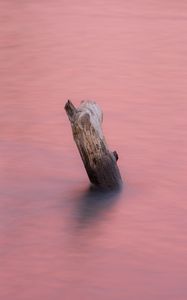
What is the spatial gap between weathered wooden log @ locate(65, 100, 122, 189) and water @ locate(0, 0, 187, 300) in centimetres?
42

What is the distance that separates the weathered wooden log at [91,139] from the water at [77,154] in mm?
421

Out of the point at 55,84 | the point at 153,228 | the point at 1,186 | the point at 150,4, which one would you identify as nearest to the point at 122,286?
the point at 153,228

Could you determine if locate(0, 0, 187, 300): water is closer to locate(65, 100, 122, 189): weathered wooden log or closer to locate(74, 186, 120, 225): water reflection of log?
locate(74, 186, 120, 225): water reflection of log

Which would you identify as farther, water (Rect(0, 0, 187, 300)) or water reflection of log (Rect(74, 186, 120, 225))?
water reflection of log (Rect(74, 186, 120, 225))

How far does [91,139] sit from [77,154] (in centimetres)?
174

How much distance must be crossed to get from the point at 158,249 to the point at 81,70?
4789 mm

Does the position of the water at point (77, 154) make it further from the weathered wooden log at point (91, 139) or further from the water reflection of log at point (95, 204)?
the weathered wooden log at point (91, 139)

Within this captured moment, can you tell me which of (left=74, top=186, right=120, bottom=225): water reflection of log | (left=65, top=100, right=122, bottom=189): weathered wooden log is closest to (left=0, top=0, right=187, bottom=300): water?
(left=74, top=186, right=120, bottom=225): water reflection of log

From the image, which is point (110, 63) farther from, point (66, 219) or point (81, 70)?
point (66, 219)

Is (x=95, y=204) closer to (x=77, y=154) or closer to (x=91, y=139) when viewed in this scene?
(x=91, y=139)

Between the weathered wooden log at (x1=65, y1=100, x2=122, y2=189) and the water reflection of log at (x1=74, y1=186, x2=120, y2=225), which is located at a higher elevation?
the weathered wooden log at (x1=65, y1=100, x2=122, y2=189)

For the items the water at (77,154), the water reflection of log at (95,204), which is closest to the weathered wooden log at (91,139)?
the water reflection of log at (95,204)

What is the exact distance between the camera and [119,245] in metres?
10.9

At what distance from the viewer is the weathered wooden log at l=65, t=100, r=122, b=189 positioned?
1088 centimetres
